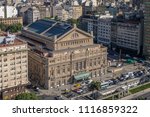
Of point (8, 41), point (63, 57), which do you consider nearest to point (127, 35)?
point (63, 57)

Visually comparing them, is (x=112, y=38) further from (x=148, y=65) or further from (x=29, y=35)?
(x=29, y=35)

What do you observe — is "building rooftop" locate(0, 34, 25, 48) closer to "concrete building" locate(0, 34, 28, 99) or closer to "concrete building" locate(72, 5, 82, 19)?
"concrete building" locate(0, 34, 28, 99)

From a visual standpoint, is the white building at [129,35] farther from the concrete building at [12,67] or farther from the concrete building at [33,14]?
the concrete building at [33,14]

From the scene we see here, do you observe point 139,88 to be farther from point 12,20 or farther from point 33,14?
point 12,20

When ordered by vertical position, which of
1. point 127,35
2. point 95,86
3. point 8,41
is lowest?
point 95,86

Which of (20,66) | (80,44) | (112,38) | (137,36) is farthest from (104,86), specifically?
(112,38)

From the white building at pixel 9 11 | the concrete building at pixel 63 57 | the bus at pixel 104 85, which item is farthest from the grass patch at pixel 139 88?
the white building at pixel 9 11
